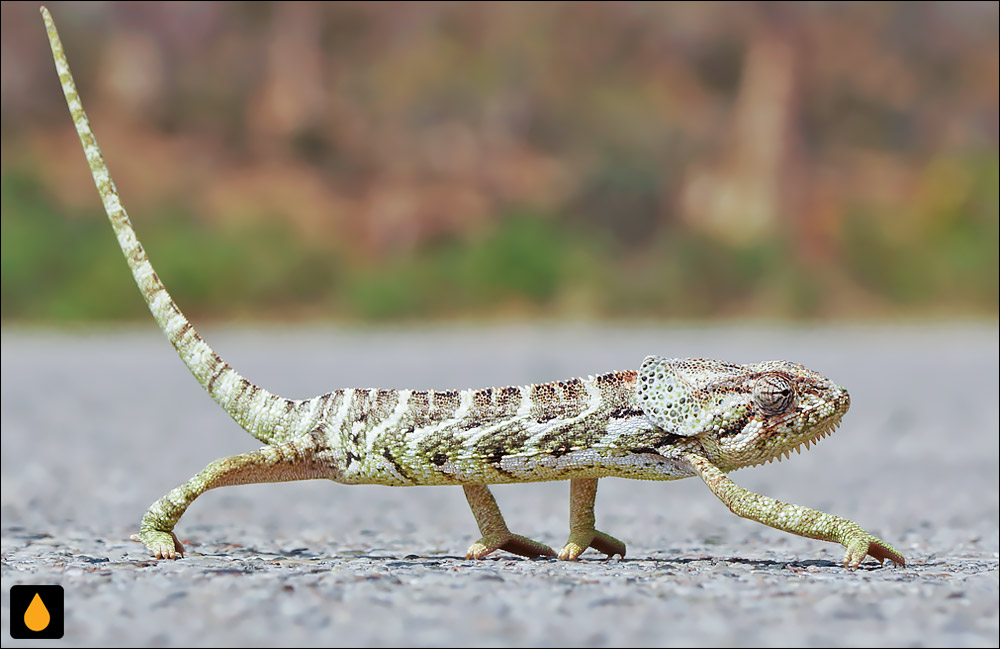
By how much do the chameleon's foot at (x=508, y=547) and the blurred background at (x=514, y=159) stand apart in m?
18.3

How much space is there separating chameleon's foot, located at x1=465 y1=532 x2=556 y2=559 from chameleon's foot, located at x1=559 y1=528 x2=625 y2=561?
6.0 inches

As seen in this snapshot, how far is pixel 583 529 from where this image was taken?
4621 millimetres

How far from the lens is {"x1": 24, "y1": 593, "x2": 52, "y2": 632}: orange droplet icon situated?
10.0 feet

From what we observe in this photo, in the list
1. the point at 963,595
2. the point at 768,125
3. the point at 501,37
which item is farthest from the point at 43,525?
the point at 501,37

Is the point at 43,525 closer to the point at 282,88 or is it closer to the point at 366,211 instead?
the point at 366,211

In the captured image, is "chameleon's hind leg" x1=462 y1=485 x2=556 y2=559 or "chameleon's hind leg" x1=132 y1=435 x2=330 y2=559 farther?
"chameleon's hind leg" x1=462 y1=485 x2=556 y2=559

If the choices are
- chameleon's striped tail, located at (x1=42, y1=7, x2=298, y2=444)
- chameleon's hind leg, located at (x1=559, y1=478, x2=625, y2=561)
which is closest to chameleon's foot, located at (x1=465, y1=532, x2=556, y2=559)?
chameleon's hind leg, located at (x1=559, y1=478, x2=625, y2=561)

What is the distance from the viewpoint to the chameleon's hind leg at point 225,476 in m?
4.30

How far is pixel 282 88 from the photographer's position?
28250 millimetres

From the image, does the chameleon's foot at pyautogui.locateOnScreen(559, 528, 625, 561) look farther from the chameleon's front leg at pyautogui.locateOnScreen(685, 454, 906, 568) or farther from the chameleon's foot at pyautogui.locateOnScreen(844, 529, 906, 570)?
the chameleon's foot at pyautogui.locateOnScreen(844, 529, 906, 570)

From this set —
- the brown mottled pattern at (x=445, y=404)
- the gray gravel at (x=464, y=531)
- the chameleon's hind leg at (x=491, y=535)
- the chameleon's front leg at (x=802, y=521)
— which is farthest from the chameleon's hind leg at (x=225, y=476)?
the chameleon's front leg at (x=802, y=521)

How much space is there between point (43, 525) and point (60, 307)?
687 inches

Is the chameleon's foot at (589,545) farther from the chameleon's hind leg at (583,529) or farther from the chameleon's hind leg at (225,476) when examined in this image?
the chameleon's hind leg at (225,476)

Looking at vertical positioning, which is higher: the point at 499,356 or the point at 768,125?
the point at 768,125
